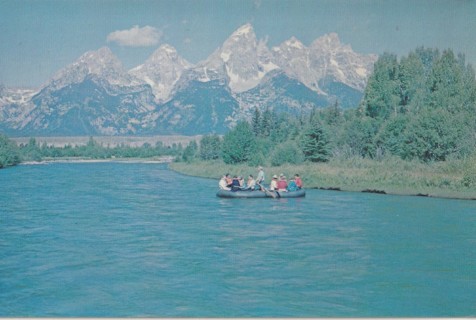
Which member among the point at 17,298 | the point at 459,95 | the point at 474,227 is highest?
the point at 459,95

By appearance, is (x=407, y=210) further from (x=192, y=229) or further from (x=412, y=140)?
(x=412, y=140)

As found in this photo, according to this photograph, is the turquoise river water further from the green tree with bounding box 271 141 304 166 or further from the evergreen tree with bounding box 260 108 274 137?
the evergreen tree with bounding box 260 108 274 137

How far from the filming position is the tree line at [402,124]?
36438 mm

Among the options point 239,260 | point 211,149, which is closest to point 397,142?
point 239,260

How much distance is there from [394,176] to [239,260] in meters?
19.4

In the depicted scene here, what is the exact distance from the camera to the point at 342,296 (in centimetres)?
1111

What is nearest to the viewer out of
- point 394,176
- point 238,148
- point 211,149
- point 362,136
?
point 394,176

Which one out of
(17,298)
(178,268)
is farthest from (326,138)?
(17,298)

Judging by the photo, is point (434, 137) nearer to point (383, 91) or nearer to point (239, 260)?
point (383, 91)

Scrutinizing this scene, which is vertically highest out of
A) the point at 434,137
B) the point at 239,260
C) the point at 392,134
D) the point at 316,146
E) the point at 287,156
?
the point at 392,134

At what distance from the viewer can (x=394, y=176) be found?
31578 mm

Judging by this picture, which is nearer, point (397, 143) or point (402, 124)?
point (397, 143)

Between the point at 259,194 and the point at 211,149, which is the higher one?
the point at 211,149

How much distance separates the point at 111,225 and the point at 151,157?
98523mm
